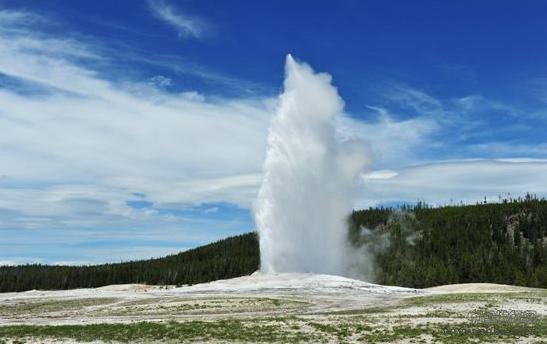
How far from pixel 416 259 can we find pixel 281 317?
121m

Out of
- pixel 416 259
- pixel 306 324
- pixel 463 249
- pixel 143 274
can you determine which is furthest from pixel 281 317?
pixel 463 249

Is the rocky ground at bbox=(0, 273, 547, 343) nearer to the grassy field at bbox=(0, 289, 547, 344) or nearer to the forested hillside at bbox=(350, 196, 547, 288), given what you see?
the grassy field at bbox=(0, 289, 547, 344)

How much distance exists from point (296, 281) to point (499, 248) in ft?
344

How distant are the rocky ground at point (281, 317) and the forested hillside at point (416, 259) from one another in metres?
64.0

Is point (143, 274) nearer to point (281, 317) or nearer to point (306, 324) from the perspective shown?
point (281, 317)

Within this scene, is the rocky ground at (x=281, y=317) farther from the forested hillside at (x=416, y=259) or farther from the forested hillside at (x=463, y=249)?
the forested hillside at (x=416, y=259)

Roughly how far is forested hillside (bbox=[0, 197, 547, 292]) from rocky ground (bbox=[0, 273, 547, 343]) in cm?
6403

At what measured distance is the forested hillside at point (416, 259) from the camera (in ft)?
426

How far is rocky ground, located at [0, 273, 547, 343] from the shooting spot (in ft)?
103

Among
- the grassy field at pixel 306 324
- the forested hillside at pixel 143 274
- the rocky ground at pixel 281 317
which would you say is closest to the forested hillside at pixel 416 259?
the forested hillside at pixel 143 274

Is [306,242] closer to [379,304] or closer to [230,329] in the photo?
[379,304]

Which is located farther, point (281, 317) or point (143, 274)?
point (143, 274)

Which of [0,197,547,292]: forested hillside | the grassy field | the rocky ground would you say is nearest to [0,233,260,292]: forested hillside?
[0,197,547,292]: forested hillside

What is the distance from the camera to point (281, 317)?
133 feet
